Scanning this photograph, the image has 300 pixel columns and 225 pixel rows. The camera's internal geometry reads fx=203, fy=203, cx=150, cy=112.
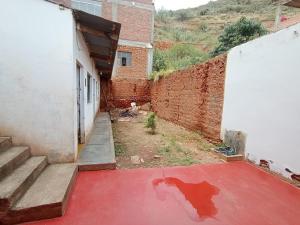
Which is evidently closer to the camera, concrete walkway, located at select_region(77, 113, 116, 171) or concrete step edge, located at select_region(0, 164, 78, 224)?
concrete step edge, located at select_region(0, 164, 78, 224)

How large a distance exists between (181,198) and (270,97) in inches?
106

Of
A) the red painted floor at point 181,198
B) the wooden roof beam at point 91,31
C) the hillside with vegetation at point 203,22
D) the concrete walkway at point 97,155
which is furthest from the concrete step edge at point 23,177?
the hillside with vegetation at point 203,22

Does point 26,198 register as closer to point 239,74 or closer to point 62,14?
point 62,14

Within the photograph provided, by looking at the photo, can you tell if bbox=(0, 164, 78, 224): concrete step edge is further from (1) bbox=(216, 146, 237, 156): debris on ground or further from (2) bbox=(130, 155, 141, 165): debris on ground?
(1) bbox=(216, 146, 237, 156): debris on ground

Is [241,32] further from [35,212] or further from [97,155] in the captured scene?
[35,212]

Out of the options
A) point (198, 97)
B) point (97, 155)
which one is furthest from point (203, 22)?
point (97, 155)

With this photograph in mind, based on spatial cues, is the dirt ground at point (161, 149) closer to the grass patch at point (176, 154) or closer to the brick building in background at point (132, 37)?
the grass patch at point (176, 154)

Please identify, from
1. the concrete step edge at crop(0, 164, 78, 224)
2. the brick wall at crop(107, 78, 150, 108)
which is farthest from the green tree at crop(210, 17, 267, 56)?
the concrete step edge at crop(0, 164, 78, 224)

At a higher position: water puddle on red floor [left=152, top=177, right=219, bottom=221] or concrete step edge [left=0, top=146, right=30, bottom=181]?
concrete step edge [left=0, top=146, right=30, bottom=181]

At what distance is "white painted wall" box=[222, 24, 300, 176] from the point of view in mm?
3537

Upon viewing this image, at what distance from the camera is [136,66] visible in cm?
1683

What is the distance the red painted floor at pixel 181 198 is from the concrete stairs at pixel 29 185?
0.60 feet

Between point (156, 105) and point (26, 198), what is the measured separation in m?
11.2

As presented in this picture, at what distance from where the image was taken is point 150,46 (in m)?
16.9
